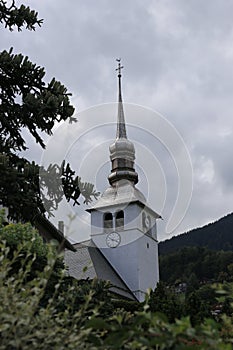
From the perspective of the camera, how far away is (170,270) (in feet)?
210

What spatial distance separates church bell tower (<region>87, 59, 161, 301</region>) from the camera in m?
41.0

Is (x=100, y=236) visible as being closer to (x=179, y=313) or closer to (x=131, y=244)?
(x=131, y=244)

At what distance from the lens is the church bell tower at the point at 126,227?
41000 millimetres

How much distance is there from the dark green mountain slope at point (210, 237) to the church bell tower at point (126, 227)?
29.4 m

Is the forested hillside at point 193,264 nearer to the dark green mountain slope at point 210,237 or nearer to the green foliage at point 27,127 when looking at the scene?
the dark green mountain slope at point 210,237

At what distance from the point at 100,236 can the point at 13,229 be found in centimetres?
3584

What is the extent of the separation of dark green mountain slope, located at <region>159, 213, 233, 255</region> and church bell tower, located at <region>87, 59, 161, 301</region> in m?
29.4

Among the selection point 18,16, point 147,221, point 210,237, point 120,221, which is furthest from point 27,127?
point 210,237

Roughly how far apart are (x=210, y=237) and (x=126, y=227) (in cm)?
3960

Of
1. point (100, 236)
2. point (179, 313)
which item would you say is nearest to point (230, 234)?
point (100, 236)

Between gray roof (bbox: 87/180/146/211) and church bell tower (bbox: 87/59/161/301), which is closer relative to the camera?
church bell tower (bbox: 87/59/161/301)

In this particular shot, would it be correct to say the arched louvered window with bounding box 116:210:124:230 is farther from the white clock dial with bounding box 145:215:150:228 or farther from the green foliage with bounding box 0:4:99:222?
the green foliage with bounding box 0:4:99:222

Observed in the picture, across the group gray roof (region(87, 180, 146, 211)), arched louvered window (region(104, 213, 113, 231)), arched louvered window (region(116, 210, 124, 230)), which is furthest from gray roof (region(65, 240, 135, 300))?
gray roof (region(87, 180, 146, 211))

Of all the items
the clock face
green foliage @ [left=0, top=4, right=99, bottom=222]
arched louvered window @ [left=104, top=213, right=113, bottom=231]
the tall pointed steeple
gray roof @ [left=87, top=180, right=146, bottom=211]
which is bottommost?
green foliage @ [left=0, top=4, right=99, bottom=222]
